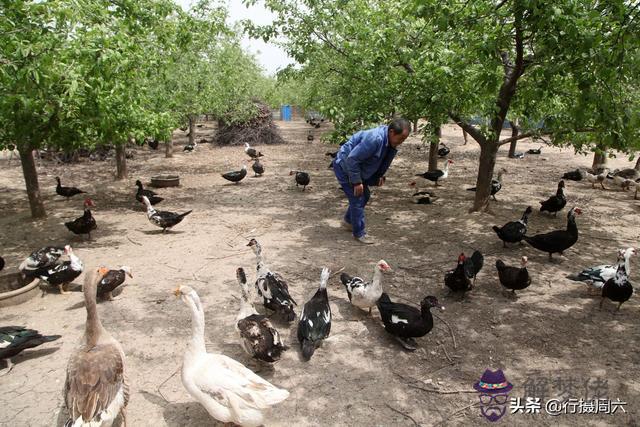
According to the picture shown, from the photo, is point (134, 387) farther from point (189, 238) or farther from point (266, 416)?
point (189, 238)

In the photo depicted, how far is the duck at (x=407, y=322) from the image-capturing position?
→ 192 inches

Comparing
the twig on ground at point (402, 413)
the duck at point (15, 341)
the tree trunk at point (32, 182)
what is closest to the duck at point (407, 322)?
the twig on ground at point (402, 413)

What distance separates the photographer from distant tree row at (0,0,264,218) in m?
5.35

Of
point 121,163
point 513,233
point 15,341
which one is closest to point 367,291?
point 513,233

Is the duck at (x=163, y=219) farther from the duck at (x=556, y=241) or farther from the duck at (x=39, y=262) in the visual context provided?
the duck at (x=556, y=241)

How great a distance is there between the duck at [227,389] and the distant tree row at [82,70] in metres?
3.68

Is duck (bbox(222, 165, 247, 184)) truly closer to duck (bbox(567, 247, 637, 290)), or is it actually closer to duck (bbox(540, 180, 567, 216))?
duck (bbox(540, 180, 567, 216))

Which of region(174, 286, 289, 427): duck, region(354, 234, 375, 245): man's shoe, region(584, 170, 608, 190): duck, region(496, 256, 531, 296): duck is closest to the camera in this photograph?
region(174, 286, 289, 427): duck

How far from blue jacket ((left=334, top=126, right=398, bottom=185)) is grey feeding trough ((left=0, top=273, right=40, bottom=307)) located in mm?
5311

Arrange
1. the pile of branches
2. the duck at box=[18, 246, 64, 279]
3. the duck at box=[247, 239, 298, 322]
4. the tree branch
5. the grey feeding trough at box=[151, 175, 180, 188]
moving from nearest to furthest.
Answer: the duck at box=[247, 239, 298, 322] < the duck at box=[18, 246, 64, 279] < the tree branch < the grey feeding trough at box=[151, 175, 180, 188] < the pile of branches

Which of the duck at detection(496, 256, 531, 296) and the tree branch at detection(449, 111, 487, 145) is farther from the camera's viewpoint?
the tree branch at detection(449, 111, 487, 145)

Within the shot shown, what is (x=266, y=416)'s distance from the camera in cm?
390

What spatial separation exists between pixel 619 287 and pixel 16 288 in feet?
28.3

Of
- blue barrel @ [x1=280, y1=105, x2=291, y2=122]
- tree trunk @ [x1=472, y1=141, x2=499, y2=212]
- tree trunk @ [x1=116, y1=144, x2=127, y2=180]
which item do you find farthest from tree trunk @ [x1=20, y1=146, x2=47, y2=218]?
blue barrel @ [x1=280, y1=105, x2=291, y2=122]
